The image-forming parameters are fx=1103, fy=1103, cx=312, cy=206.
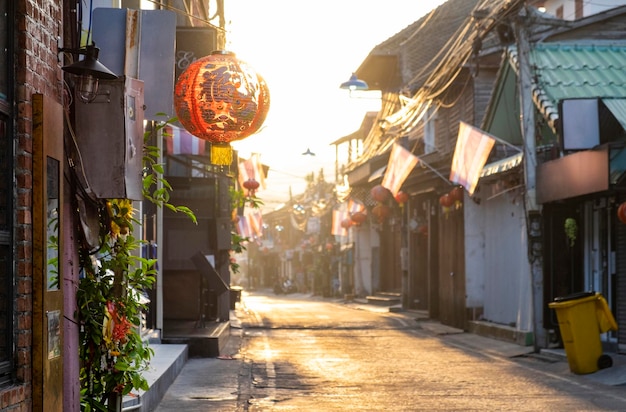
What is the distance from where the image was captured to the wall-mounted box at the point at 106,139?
763 centimetres

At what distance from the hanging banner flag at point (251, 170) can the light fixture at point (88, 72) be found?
2474 cm

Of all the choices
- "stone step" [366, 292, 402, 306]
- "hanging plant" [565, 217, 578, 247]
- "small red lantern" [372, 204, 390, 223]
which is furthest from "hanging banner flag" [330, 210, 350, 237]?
"hanging plant" [565, 217, 578, 247]

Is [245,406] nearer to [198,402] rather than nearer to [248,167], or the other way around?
[198,402]

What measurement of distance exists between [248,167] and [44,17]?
85.8ft

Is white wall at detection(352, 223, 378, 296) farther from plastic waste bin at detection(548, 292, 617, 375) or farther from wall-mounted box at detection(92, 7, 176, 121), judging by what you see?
wall-mounted box at detection(92, 7, 176, 121)

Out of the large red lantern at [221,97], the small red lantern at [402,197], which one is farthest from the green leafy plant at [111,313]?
the small red lantern at [402,197]

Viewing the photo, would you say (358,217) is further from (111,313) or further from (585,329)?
(111,313)

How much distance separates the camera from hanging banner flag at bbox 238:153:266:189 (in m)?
32.5

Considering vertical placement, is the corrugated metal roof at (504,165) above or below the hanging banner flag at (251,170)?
below

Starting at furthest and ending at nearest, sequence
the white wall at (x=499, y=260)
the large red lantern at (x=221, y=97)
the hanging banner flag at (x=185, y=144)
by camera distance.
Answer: the white wall at (x=499, y=260), the hanging banner flag at (x=185, y=144), the large red lantern at (x=221, y=97)

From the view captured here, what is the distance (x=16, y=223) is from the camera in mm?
6031

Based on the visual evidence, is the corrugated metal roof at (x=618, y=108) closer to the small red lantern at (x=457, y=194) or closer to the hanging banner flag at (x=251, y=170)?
the small red lantern at (x=457, y=194)

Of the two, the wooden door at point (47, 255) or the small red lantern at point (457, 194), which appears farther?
the small red lantern at point (457, 194)

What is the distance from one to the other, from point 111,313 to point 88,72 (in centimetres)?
197
